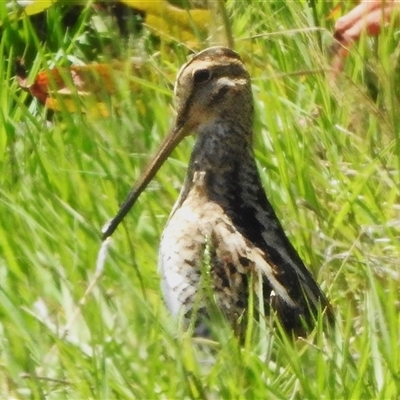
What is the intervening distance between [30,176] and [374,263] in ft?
3.17

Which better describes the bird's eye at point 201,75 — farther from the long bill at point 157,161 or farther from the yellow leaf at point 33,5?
the yellow leaf at point 33,5

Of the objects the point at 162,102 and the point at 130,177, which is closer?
the point at 130,177

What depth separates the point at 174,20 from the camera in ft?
13.0

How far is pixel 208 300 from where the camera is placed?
2.76 meters

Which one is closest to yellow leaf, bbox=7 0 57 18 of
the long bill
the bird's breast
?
the long bill

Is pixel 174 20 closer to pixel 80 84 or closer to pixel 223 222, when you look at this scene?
pixel 80 84

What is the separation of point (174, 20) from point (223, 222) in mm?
1120

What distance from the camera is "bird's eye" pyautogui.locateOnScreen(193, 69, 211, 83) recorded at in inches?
124

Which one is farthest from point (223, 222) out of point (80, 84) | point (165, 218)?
point (80, 84)

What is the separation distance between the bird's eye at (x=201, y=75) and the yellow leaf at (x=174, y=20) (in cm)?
72

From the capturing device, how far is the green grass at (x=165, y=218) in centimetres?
257

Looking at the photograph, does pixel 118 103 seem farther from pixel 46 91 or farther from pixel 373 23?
pixel 373 23

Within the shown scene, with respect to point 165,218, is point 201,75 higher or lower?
higher

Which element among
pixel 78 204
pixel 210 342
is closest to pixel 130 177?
pixel 78 204
